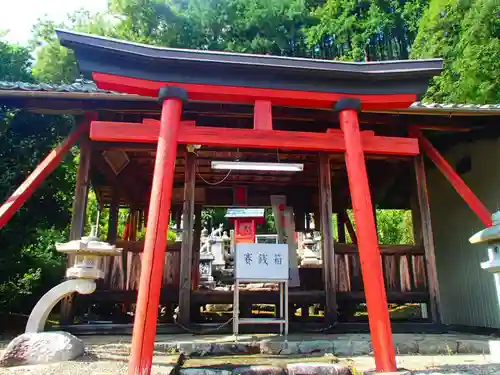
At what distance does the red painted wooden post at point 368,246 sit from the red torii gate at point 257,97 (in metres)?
0.01

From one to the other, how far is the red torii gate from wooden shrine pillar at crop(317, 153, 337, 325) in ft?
7.40

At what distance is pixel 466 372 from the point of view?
423 cm

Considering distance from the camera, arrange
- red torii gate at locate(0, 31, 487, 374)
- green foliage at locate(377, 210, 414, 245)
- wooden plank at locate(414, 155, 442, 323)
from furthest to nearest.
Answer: green foliage at locate(377, 210, 414, 245)
wooden plank at locate(414, 155, 442, 323)
red torii gate at locate(0, 31, 487, 374)

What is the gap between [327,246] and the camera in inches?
293

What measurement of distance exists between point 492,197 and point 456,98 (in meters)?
3.59

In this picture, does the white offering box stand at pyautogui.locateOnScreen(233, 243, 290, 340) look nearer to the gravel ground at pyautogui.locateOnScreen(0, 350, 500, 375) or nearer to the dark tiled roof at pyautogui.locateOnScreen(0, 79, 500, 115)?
the gravel ground at pyautogui.locateOnScreen(0, 350, 500, 375)

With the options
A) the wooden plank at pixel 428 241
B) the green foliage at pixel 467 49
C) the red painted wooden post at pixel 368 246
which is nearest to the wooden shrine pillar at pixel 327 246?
the wooden plank at pixel 428 241

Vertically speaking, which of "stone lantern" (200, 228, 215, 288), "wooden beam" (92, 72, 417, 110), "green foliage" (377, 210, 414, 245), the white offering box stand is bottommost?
the white offering box stand

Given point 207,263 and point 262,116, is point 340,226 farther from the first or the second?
point 262,116

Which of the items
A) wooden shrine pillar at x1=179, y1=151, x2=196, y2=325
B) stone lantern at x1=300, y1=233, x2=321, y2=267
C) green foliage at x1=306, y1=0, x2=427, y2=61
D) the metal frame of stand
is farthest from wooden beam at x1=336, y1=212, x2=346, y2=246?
green foliage at x1=306, y1=0, x2=427, y2=61

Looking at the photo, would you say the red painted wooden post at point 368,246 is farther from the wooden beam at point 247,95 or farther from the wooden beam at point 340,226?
the wooden beam at point 340,226

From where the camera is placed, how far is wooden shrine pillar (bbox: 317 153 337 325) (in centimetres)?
727

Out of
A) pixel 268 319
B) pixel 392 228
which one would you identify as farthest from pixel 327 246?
pixel 392 228

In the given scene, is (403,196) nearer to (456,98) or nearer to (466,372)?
(456,98)
